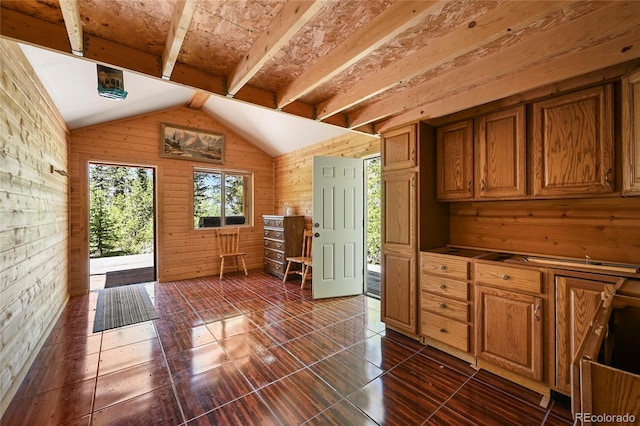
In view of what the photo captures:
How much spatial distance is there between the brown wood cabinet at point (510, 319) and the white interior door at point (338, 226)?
6.81 feet

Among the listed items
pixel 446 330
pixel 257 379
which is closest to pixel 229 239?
pixel 257 379

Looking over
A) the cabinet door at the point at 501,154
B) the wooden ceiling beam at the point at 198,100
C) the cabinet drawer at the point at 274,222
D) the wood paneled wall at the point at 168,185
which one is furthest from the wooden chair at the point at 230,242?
the cabinet door at the point at 501,154

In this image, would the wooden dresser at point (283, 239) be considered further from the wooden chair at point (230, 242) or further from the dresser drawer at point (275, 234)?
the wooden chair at point (230, 242)

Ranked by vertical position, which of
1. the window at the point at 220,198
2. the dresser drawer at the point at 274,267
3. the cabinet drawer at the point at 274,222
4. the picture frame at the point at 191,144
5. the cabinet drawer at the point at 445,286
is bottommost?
the dresser drawer at the point at 274,267

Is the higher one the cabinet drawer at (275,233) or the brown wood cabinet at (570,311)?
the cabinet drawer at (275,233)

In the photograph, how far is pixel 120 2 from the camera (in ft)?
5.00

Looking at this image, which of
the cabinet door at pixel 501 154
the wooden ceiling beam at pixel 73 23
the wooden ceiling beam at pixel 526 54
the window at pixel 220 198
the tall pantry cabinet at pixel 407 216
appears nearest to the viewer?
the wooden ceiling beam at pixel 73 23

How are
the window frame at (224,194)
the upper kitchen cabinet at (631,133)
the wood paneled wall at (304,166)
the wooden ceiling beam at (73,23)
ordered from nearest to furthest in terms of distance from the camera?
1. the wooden ceiling beam at (73,23)
2. the upper kitchen cabinet at (631,133)
3. the wood paneled wall at (304,166)
4. the window frame at (224,194)

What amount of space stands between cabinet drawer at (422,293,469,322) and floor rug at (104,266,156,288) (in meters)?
4.87

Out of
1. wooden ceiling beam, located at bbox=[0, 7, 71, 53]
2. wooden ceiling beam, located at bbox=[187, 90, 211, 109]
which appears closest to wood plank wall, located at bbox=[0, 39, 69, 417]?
wooden ceiling beam, located at bbox=[0, 7, 71, 53]

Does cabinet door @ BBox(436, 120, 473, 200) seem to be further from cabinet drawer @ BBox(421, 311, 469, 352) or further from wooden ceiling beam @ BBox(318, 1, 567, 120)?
cabinet drawer @ BBox(421, 311, 469, 352)

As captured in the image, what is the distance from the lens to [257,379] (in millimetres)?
2055

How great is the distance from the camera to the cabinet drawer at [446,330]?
7.51 feet

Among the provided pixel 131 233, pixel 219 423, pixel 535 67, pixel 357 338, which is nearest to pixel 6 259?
pixel 219 423
